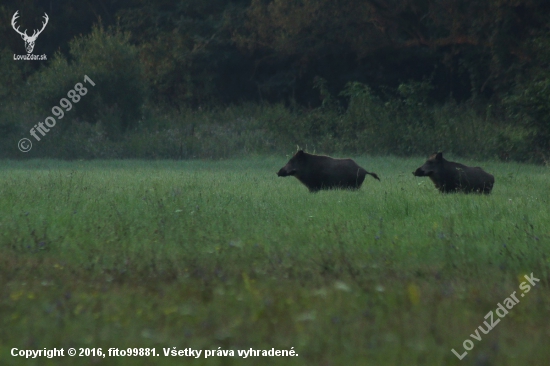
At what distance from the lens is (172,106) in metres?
39.8

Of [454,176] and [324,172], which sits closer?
[454,176]

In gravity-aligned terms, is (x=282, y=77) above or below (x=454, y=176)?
above

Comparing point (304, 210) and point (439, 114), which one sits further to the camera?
point (439, 114)

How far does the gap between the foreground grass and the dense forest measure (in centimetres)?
1569

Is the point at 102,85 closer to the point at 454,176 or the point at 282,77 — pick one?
the point at 282,77

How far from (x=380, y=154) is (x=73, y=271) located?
857 inches

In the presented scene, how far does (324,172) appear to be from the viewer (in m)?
14.0

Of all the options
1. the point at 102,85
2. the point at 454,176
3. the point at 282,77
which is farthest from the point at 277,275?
the point at 282,77

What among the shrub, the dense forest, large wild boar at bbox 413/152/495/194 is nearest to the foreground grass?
large wild boar at bbox 413/152/495/194

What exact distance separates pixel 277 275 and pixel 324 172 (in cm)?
747

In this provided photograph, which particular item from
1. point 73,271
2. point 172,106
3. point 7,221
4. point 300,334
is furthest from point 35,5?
point 300,334

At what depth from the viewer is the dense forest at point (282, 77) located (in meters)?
28.4

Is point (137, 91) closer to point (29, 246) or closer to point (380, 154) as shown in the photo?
point (380, 154)

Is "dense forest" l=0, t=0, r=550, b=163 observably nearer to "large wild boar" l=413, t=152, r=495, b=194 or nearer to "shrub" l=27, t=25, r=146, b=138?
"shrub" l=27, t=25, r=146, b=138
